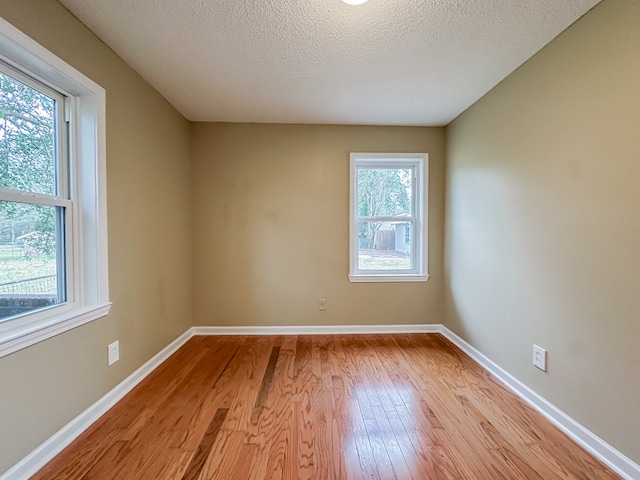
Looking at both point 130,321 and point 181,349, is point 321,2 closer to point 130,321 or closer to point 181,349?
point 130,321

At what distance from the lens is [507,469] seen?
4.45ft

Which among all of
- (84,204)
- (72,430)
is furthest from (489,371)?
(84,204)

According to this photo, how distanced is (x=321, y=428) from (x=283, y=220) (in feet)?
6.52

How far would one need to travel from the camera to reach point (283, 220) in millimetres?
3096

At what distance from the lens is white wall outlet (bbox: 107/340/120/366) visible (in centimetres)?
184

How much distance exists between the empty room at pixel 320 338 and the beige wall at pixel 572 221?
1 centimetres

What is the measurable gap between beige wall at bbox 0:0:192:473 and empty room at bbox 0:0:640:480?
0.5 inches

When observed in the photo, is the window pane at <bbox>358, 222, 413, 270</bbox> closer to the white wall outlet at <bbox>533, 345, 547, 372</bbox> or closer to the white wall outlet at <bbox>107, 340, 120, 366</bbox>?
the white wall outlet at <bbox>533, 345, 547, 372</bbox>

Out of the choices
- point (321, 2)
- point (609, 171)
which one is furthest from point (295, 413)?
point (321, 2)

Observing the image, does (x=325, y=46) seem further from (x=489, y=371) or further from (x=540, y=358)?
(x=489, y=371)

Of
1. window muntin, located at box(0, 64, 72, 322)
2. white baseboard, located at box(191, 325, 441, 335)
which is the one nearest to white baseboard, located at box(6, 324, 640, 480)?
white baseboard, located at box(191, 325, 441, 335)

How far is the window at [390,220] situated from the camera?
318cm

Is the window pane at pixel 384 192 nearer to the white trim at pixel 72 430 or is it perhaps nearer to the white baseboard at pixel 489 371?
the white baseboard at pixel 489 371

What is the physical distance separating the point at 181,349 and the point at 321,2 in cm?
291
